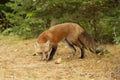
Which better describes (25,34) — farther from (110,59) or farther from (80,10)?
→ (110,59)

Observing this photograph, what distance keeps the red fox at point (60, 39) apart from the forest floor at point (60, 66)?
0.21 metres

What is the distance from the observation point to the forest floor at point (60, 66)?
595 cm

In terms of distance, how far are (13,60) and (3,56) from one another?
0.65 m

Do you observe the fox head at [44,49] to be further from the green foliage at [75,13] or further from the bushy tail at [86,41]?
the green foliage at [75,13]

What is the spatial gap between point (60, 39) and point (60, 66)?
1055mm

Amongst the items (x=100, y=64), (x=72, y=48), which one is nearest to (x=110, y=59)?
(x=100, y=64)

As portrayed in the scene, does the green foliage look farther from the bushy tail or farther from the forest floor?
the forest floor

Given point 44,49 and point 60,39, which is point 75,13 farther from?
point 44,49

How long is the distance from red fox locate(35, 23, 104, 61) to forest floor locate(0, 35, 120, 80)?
8.5 inches

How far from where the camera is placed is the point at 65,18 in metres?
8.88

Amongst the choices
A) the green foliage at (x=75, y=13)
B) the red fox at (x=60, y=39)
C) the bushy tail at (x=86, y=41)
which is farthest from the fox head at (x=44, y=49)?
the green foliage at (x=75, y=13)

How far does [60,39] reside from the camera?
25.0ft

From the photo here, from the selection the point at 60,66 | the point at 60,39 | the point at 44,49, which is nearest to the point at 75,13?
the point at 60,39

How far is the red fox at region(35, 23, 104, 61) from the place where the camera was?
7.39m
